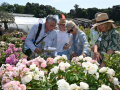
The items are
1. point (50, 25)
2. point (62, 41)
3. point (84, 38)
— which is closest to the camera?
point (50, 25)

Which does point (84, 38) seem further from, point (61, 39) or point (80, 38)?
point (61, 39)

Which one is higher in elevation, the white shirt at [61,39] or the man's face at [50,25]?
the man's face at [50,25]

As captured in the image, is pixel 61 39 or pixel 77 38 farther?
pixel 61 39

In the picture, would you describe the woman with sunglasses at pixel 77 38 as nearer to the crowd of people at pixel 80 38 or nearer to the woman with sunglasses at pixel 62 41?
the crowd of people at pixel 80 38

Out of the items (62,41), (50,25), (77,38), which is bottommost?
(62,41)

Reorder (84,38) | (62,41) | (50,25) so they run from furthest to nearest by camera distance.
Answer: (62,41), (84,38), (50,25)

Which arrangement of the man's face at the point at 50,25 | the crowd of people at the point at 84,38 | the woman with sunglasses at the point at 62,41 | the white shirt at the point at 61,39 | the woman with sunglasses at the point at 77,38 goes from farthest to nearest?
the white shirt at the point at 61,39
the woman with sunglasses at the point at 62,41
the woman with sunglasses at the point at 77,38
the man's face at the point at 50,25
the crowd of people at the point at 84,38

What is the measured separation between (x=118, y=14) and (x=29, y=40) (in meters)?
69.2

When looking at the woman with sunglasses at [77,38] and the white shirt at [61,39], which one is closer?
the woman with sunglasses at [77,38]

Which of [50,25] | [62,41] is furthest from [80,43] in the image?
[62,41]

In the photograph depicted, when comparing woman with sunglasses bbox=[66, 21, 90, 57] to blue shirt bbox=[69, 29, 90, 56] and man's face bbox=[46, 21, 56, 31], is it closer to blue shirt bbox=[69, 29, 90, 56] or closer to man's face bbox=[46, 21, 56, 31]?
blue shirt bbox=[69, 29, 90, 56]

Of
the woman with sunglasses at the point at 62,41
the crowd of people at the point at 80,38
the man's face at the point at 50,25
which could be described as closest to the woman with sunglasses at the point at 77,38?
the crowd of people at the point at 80,38

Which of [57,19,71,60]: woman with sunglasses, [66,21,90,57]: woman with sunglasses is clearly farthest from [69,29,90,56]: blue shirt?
[57,19,71,60]: woman with sunglasses

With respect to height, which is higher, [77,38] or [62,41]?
[77,38]
